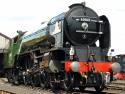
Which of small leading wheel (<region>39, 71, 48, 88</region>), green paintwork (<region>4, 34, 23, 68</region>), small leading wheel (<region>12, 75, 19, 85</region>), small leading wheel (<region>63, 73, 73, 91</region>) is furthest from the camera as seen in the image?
small leading wheel (<region>12, 75, 19, 85</region>)

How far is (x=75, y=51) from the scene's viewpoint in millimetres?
17375

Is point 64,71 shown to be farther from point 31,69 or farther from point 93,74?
point 31,69

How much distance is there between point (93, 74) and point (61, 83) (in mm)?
1712

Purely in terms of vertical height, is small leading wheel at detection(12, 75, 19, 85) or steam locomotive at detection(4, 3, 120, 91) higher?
steam locomotive at detection(4, 3, 120, 91)

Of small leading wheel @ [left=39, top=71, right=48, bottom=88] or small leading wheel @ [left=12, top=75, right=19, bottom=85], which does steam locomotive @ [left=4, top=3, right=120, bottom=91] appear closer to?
small leading wheel @ [left=39, top=71, right=48, bottom=88]

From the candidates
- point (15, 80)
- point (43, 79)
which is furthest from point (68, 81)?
point (15, 80)

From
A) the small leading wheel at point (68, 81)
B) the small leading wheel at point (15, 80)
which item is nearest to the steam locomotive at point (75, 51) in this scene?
the small leading wheel at point (68, 81)

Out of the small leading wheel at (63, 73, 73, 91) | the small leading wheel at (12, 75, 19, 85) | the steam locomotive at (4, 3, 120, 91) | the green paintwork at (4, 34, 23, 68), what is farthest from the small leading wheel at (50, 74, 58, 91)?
the small leading wheel at (12, 75, 19, 85)

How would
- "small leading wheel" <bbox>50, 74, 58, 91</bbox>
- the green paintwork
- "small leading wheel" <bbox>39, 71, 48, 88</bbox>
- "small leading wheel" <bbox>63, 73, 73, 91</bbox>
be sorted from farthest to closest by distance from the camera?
the green paintwork
"small leading wheel" <bbox>39, 71, 48, 88</bbox>
"small leading wheel" <bbox>50, 74, 58, 91</bbox>
"small leading wheel" <bbox>63, 73, 73, 91</bbox>

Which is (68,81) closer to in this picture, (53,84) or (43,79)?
(53,84)

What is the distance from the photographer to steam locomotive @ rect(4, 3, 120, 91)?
56.0ft

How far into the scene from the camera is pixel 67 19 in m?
17.9

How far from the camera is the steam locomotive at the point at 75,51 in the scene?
17.1 metres

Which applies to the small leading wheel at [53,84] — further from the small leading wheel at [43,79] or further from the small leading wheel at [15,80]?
the small leading wheel at [15,80]
